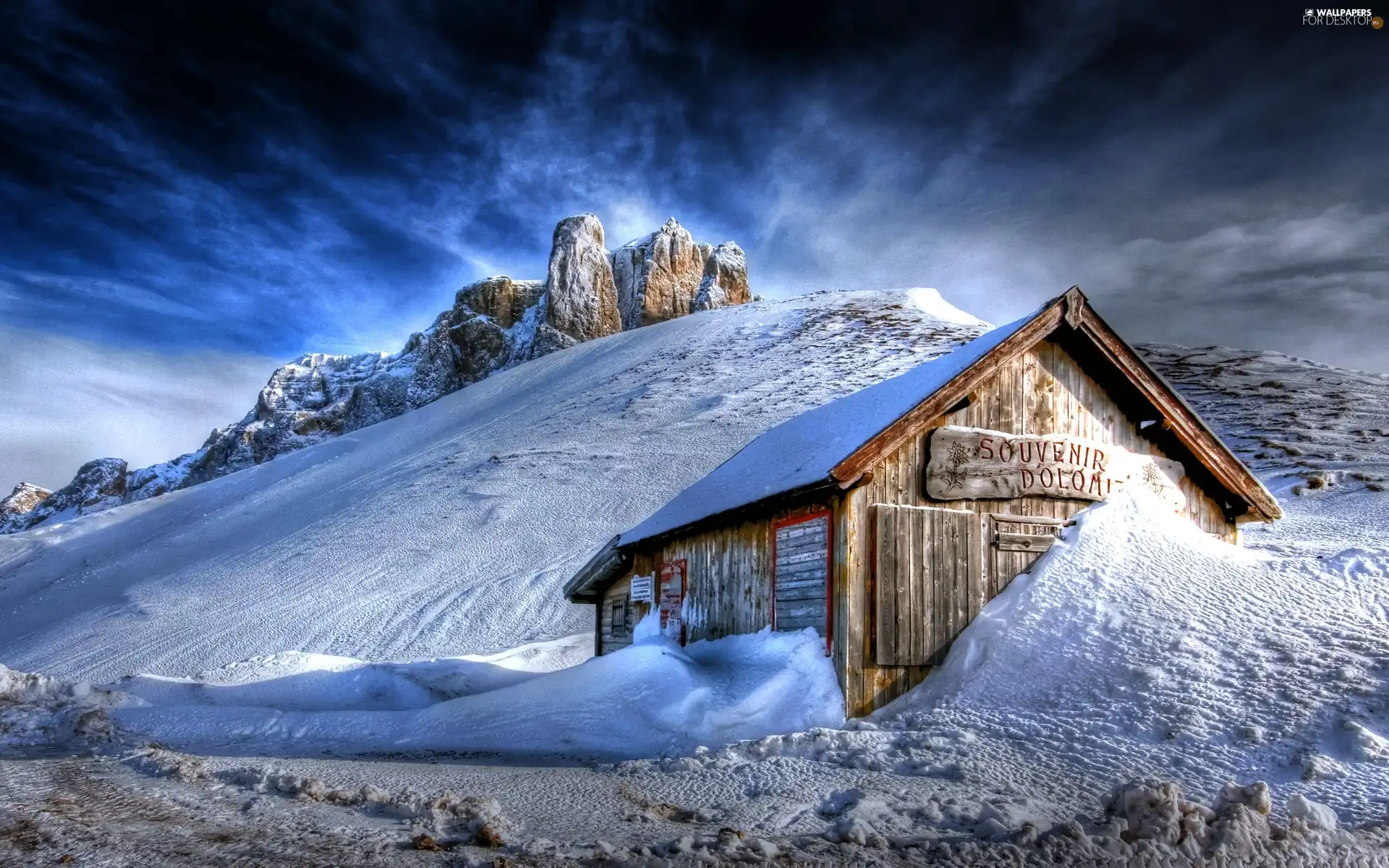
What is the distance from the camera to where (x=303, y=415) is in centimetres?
9381

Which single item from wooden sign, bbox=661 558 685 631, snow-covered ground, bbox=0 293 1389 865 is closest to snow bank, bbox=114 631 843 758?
snow-covered ground, bbox=0 293 1389 865

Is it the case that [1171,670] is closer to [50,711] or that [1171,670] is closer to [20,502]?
[50,711]

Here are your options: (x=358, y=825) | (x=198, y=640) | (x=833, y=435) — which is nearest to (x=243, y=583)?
(x=198, y=640)

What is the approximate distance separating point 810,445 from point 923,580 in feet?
8.81

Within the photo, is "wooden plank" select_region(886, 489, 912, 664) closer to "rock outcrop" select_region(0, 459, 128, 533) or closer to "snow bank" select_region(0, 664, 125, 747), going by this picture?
"snow bank" select_region(0, 664, 125, 747)

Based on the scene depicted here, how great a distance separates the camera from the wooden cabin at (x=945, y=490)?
9742mm

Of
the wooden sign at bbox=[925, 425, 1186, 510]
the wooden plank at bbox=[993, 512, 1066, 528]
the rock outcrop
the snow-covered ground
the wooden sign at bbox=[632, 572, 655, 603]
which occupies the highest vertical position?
the rock outcrop

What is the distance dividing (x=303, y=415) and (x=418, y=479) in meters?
62.4

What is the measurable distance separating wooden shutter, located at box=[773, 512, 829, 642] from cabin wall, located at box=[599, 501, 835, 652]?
0.38 ft

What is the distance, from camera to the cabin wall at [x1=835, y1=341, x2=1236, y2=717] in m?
9.55

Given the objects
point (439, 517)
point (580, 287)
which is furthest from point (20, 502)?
point (439, 517)

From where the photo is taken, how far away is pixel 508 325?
9744 cm

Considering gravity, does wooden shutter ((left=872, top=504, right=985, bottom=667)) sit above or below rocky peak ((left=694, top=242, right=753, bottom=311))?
below

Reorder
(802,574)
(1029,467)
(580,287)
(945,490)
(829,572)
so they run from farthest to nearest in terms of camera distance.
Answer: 1. (580,287)
2. (1029,467)
3. (802,574)
4. (945,490)
5. (829,572)
